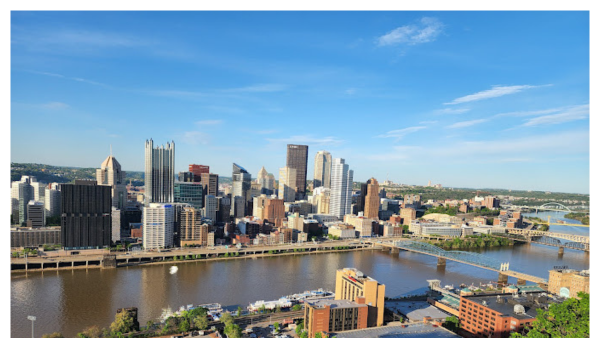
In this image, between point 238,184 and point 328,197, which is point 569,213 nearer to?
point 328,197

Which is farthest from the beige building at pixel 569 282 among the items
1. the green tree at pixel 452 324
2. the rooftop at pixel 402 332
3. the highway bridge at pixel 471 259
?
the rooftop at pixel 402 332

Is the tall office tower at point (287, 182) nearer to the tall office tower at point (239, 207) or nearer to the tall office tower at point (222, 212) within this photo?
the tall office tower at point (239, 207)

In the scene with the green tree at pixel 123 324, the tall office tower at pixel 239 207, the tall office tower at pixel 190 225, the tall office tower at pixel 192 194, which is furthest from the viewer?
the tall office tower at pixel 192 194

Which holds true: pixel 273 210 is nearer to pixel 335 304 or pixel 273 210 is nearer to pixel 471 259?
pixel 471 259

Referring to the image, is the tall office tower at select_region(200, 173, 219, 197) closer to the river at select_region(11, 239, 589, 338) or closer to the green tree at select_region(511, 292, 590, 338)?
the river at select_region(11, 239, 589, 338)

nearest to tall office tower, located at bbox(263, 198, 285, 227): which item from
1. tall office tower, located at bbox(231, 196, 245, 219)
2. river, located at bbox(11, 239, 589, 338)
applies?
tall office tower, located at bbox(231, 196, 245, 219)

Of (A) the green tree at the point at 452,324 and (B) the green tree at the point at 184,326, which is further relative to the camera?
(A) the green tree at the point at 452,324

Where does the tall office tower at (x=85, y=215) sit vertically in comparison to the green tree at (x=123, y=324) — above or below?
above
